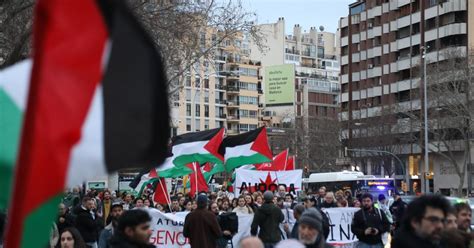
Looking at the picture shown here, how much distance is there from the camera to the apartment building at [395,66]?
82.2 meters

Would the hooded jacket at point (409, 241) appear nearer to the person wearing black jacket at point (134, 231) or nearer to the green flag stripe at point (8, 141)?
the person wearing black jacket at point (134, 231)

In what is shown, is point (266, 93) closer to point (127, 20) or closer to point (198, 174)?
point (198, 174)

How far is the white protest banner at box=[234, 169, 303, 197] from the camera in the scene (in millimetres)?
26438

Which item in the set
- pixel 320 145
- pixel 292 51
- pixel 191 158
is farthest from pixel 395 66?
pixel 191 158

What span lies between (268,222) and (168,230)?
2670 millimetres

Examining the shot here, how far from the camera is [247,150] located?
89.1 ft

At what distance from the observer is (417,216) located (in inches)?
250

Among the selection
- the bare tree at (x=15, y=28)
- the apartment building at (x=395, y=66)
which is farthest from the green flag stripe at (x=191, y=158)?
the apartment building at (x=395, y=66)

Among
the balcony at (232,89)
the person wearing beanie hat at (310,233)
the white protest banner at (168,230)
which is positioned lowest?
the white protest banner at (168,230)

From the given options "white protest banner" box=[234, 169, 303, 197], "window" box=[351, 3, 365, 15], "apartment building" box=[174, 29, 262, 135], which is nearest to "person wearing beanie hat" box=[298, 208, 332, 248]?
"white protest banner" box=[234, 169, 303, 197]

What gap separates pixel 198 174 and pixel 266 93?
→ 119 meters

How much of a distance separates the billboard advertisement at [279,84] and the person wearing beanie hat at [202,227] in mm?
126171

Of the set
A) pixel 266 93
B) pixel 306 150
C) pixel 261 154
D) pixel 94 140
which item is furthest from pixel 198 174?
pixel 266 93

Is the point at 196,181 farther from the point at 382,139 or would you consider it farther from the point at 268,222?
the point at 382,139
